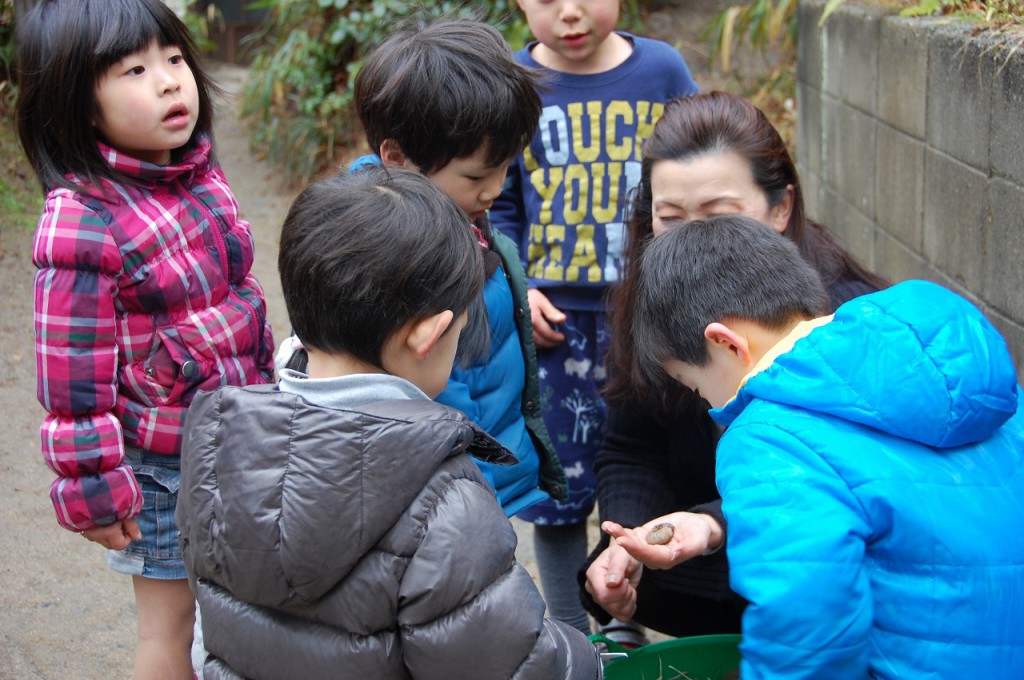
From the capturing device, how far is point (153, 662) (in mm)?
2123

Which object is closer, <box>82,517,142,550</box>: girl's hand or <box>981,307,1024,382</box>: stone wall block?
<box>82,517,142,550</box>: girl's hand

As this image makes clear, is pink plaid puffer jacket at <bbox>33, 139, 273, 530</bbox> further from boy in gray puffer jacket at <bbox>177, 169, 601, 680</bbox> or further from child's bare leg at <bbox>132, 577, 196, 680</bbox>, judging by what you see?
boy in gray puffer jacket at <bbox>177, 169, 601, 680</bbox>

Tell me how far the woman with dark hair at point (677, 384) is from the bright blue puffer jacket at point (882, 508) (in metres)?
0.59

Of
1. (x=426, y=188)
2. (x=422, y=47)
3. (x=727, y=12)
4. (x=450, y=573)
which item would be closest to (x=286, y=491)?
(x=450, y=573)

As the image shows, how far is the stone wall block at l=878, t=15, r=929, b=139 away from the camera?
3.20m

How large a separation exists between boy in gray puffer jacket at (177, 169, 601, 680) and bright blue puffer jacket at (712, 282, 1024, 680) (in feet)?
1.08

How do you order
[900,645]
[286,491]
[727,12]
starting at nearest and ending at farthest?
[286,491], [900,645], [727,12]

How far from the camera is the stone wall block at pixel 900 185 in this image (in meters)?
3.27

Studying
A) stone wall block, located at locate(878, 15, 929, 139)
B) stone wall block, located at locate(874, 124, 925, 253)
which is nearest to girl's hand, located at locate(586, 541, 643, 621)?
stone wall block, located at locate(874, 124, 925, 253)

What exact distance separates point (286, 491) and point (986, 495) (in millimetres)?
964

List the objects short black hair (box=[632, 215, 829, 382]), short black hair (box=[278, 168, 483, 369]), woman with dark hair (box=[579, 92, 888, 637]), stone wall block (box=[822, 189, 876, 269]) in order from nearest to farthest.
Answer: short black hair (box=[278, 168, 483, 369])
short black hair (box=[632, 215, 829, 382])
woman with dark hair (box=[579, 92, 888, 637])
stone wall block (box=[822, 189, 876, 269])

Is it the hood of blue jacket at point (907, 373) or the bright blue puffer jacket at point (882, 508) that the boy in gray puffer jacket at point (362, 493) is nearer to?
the bright blue puffer jacket at point (882, 508)

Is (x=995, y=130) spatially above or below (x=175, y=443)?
above

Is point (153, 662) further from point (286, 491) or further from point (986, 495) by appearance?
point (986, 495)
